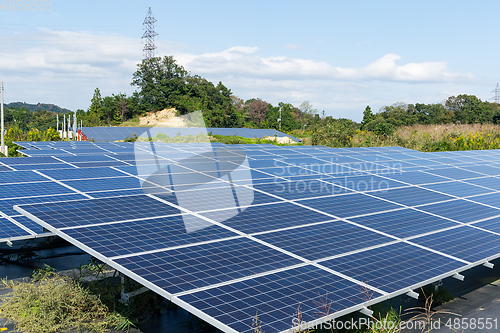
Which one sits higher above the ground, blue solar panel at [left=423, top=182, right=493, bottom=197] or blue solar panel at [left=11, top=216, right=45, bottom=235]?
blue solar panel at [left=423, top=182, right=493, bottom=197]

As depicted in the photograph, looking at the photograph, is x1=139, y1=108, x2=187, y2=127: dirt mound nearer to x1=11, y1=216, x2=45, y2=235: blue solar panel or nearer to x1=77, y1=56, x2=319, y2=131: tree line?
x1=77, y1=56, x2=319, y2=131: tree line

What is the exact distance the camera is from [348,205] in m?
11.4

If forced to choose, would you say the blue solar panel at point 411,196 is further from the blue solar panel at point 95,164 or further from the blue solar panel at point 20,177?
the blue solar panel at point 20,177

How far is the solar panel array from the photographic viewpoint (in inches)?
242

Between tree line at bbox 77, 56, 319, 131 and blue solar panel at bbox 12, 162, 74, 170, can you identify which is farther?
tree line at bbox 77, 56, 319, 131

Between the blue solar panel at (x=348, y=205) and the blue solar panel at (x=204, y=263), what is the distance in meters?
3.51

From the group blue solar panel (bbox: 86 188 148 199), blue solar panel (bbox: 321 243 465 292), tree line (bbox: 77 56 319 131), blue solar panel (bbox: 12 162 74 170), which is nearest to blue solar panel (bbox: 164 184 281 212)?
blue solar panel (bbox: 86 188 148 199)

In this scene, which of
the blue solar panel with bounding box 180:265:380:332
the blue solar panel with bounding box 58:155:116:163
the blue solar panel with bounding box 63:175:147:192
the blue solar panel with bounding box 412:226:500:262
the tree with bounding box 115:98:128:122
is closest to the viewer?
the blue solar panel with bounding box 180:265:380:332

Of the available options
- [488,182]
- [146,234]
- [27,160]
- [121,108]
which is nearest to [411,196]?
[488,182]

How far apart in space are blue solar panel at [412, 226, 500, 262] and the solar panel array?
0.05 meters

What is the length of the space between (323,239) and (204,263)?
2.78 metres

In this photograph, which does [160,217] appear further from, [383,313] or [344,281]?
[383,313]

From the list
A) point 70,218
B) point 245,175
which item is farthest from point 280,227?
point 245,175

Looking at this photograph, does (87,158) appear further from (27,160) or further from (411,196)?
(411,196)
